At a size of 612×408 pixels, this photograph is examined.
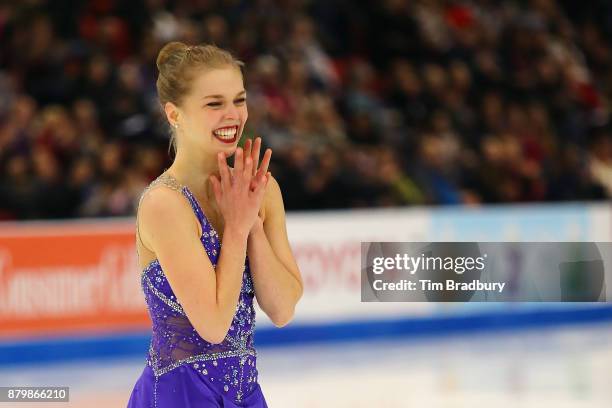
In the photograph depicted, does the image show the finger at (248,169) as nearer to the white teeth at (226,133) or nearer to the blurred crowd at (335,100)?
the white teeth at (226,133)

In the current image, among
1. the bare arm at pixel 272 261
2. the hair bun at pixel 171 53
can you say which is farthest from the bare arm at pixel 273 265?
the hair bun at pixel 171 53

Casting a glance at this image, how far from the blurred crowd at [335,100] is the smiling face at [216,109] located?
5.26 meters

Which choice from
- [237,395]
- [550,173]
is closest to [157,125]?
[550,173]

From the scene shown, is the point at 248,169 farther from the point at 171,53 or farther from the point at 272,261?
the point at 171,53

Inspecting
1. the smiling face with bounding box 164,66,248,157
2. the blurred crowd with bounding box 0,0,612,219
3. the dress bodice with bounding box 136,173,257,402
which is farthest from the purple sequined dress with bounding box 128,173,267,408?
the blurred crowd with bounding box 0,0,612,219

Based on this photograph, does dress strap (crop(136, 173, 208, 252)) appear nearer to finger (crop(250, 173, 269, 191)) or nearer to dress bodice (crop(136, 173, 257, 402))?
dress bodice (crop(136, 173, 257, 402))

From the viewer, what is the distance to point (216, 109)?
237 centimetres

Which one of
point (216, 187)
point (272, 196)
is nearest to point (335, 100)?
point (272, 196)

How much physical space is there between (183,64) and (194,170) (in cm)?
25

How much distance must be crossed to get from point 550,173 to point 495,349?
253 centimetres

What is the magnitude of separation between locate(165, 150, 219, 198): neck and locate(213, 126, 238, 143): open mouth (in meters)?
0.06

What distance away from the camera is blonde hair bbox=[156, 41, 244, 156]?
2387 mm

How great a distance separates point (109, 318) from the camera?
726cm

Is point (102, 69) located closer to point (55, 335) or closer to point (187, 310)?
point (55, 335)
